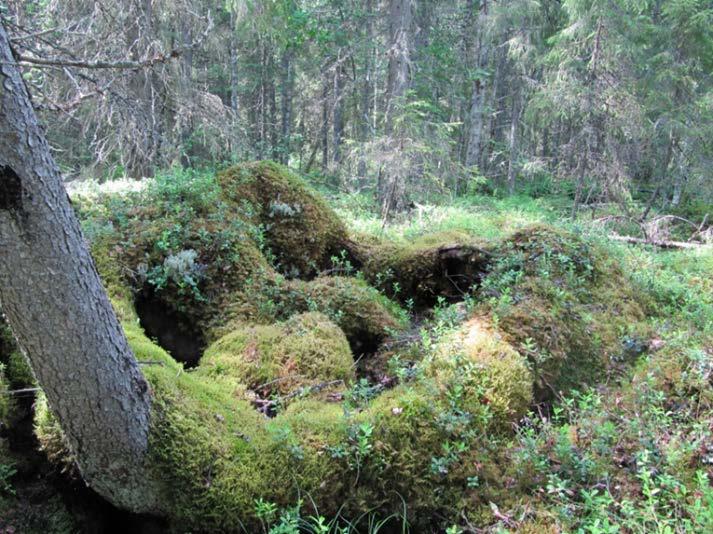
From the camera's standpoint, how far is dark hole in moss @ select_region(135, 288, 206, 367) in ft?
15.4

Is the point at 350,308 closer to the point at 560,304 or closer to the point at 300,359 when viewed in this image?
the point at 300,359

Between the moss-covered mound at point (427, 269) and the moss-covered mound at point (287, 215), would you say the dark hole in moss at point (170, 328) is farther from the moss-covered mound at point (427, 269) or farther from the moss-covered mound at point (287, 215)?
the moss-covered mound at point (427, 269)

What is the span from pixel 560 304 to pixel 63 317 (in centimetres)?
418

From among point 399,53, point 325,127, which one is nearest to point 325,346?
point 399,53

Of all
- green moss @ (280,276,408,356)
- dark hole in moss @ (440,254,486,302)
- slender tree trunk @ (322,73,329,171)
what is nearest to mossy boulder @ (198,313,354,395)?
green moss @ (280,276,408,356)

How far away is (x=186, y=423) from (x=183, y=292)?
2118 millimetres

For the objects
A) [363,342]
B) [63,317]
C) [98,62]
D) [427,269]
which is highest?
[98,62]

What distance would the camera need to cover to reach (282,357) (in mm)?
3969

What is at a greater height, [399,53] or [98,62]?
[399,53]

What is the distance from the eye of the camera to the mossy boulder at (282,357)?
381 centimetres

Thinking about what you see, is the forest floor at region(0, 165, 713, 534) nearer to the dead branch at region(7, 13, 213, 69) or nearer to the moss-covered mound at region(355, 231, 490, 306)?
the moss-covered mound at region(355, 231, 490, 306)

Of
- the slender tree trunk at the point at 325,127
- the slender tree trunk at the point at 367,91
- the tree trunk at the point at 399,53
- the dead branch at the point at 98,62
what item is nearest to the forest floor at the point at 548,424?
the dead branch at the point at 98,62

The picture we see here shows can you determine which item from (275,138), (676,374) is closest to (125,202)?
(676,374)

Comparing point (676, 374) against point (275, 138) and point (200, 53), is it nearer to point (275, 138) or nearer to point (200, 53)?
point (200, 53)
